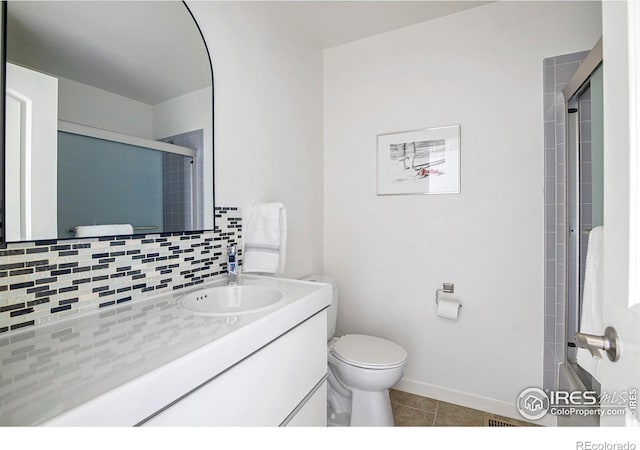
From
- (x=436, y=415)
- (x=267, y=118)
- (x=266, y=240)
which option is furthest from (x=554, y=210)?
(x=267, y=118)

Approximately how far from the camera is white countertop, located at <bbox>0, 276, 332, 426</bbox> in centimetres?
50

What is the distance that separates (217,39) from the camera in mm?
1412

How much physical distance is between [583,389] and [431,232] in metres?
1.05

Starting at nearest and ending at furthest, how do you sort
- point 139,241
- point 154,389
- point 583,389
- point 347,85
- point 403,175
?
point 154,389, point 139,241, point 583,389, point 403,175, point 347,85

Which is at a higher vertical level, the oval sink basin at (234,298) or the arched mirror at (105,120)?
the arched mirror at (105,120)

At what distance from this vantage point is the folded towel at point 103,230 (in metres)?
0.94

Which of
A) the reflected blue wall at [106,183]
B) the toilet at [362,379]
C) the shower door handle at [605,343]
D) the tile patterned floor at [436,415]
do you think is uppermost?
the reflected blue wall at [106,183]

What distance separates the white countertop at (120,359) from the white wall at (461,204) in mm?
1242

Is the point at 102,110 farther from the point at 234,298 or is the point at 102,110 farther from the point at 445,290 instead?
the point at 445,290

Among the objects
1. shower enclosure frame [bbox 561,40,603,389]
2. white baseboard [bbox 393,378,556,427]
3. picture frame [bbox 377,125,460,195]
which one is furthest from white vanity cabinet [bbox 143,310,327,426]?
shower enclosure frame [bbox 561,40,603,389]

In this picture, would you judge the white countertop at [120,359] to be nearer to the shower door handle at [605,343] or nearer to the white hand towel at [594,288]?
the shower door handle at [605,343]

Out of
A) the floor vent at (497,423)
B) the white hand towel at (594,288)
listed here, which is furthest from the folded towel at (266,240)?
the floor vent at (497,423)

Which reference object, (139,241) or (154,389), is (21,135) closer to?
(139,241)

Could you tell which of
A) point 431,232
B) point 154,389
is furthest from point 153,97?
point 431,232
